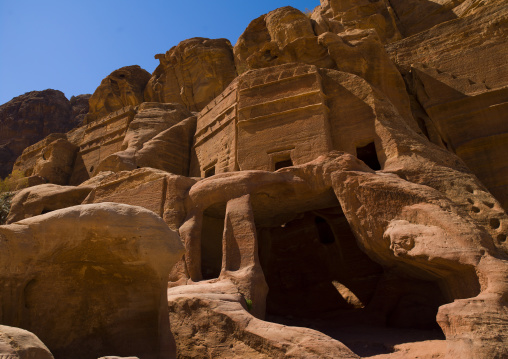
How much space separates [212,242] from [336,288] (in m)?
4.94

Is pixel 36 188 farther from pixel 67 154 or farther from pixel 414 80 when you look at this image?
pixel 414 80

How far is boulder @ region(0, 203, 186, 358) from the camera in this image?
18.6 feet

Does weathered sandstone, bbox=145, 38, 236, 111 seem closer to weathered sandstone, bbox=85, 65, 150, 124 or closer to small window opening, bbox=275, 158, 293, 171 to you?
weathered sandstone, bbox=85, 65, 150, 124

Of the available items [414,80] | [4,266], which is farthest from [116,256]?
[414,80]

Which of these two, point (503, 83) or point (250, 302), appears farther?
point (503, 83)

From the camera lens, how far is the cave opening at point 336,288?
403 inches

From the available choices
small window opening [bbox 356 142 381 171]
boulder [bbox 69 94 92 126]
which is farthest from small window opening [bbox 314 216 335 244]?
boulder [bbox 69 94 92 126]

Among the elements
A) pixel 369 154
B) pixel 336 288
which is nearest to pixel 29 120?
pixel 369 154

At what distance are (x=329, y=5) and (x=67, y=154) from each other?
18.7 meters

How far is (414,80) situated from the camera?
17.4m

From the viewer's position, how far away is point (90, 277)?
6.80 meters

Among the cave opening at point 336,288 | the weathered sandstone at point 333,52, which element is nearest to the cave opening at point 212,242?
the cave opening at point 336,288

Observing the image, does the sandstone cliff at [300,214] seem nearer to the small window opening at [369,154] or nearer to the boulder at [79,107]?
the small window opening at [369,154]

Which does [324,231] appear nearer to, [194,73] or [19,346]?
[19,346]
